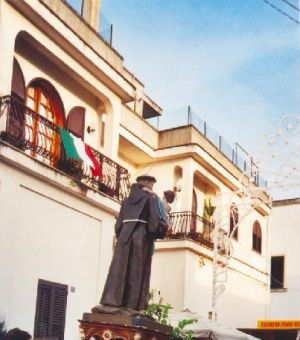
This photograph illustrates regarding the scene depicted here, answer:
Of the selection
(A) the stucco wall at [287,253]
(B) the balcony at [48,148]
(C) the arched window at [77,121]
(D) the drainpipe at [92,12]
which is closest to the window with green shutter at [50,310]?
(B) the balcony at [48,148]

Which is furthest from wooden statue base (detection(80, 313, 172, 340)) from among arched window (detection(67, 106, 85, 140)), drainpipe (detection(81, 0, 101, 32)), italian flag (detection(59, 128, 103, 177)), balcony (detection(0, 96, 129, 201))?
drainpipe (detection(81, 0, 101, 32))

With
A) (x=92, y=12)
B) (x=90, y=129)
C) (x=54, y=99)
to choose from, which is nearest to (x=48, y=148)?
(x=54, y=99)

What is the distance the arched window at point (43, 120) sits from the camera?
1509 cm

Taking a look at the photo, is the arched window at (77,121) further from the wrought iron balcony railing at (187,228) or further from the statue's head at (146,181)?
the statue's head at (146,181)

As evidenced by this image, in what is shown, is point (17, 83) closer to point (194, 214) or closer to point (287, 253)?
point (194, 214)

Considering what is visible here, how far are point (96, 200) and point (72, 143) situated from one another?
158 centimetres

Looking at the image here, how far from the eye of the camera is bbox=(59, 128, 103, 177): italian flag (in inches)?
609

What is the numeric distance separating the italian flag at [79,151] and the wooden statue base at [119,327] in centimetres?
787

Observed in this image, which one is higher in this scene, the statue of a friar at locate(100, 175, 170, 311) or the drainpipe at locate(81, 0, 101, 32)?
the drainpipe at locate(81, 0, 101, 32)

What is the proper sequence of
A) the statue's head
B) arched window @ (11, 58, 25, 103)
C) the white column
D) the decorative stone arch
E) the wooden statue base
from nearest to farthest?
the wooden statue base → the statue's head → arched window @ (11, 58, 25, 103) → the decorative stone arch → the white column

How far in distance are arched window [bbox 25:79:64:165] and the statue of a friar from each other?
6412 mm

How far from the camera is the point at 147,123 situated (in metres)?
22.9

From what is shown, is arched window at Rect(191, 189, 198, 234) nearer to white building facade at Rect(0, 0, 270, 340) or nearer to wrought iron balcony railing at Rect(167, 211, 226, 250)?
wrought iron balcony railing at Rect(167, 211, 226, 250)

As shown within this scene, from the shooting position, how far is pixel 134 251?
8.22m
